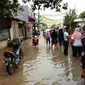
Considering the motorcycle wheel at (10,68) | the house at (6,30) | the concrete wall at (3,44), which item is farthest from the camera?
the house at (6,30)

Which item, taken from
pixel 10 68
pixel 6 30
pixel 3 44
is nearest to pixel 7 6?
pixel 10 68

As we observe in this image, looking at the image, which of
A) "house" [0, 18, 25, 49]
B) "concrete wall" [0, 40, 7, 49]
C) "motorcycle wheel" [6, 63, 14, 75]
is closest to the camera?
"motorcycle wheel" [6, 63, 14, 75]

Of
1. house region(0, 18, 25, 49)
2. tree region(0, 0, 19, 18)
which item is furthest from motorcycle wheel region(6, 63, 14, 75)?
house region(0, 18, 25, 49)

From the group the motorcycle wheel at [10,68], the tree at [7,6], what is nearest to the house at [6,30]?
the tree at [7,6]

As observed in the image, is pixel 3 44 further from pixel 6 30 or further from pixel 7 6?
pixel 7 6

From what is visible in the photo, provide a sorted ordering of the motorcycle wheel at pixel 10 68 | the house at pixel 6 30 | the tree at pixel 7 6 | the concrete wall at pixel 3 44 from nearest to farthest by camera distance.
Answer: the motorcycle wheel at pixel 10 68
the tree at pixel 7 6
the concrete wall at pixel 3 44
the house at pixel 6 30

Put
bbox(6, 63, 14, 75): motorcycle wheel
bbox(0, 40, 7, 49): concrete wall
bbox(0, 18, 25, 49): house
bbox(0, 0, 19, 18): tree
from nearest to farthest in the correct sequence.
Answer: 1. bbox(6, 63, 14, 75): motorcycle wheel
2. bbox(0, 0, 19, 18): tree
3. bbox(0, 40, 7, 49): concrete wall
4. bbox(0, 18, 25, 49): house

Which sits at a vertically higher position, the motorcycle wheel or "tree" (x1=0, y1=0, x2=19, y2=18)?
"tree" (x1=0, y1=0, x2=19, y2=18)

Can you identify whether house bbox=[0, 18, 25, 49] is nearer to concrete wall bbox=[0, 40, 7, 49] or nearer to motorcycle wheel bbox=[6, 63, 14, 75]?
concrete wall bbox=[0, 40, 7, 49]

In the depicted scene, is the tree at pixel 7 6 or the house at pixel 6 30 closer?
the tree at pixel 7 6

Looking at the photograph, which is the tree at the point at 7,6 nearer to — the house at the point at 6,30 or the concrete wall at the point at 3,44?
the concrete wall at the point at 3,44

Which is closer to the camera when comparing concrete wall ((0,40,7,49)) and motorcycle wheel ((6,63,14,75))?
motorcycle wheel ((6,63,14,75))

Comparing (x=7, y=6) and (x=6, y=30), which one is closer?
(x=7, y=6)

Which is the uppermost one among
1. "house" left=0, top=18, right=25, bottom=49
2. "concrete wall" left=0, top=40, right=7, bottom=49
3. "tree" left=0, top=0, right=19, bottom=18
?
"tree" left=0, top=0, right=19, bottom=18
